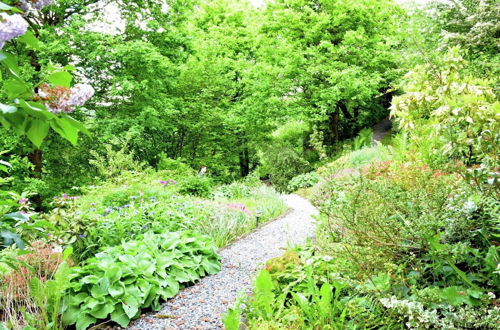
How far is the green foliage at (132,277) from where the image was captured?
3004 millimetres

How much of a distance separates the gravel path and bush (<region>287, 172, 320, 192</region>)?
4.78 m

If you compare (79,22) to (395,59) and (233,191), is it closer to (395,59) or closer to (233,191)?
(233,191)

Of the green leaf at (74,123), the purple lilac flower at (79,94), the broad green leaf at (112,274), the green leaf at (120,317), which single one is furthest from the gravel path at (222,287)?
the green leaf at (74,123)

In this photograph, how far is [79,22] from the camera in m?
8.63

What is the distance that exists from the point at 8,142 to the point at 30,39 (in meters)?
8.44

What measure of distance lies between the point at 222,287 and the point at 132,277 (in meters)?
0.93

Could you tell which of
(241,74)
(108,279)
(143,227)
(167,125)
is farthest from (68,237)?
(241,74)

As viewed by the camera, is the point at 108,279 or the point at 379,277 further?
the point at 108,279

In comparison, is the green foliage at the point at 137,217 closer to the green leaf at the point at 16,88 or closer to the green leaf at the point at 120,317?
the green leaf at the point at 120,317

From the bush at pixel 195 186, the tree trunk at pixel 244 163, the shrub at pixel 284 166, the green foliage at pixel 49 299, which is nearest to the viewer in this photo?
the green foliage at pixel 49 299

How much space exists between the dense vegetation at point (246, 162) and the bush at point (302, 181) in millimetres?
61

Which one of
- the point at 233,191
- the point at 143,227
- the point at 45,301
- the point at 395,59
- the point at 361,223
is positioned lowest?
the point at 233,191

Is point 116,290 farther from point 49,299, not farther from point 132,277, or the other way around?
point 49,299

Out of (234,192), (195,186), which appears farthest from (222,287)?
(234,192)
